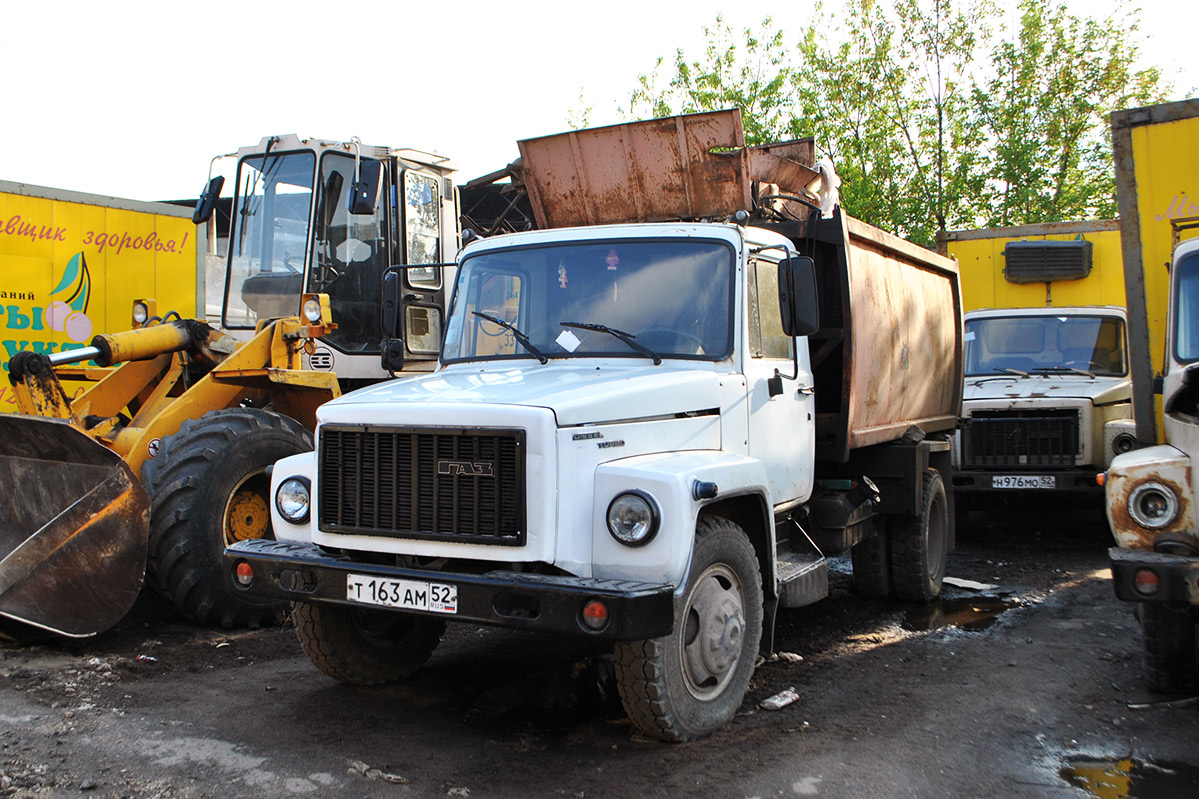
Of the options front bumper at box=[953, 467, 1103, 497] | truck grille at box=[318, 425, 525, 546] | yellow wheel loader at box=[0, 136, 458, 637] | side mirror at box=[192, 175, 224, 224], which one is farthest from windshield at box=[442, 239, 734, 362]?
front bumper at box=[953, 467, 1103, 497]

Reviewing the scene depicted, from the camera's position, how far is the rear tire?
497 centimetres

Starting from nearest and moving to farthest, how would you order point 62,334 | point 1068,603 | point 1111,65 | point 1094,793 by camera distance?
point 1094,793 → point 1068,603 → point 62,334 → point 1111,65

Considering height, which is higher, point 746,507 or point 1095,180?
point 1095,180

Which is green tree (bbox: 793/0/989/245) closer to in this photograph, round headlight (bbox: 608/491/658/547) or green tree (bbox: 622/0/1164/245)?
green tree (bbox: 622/0/1164/245)

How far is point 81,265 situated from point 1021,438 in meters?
10.0

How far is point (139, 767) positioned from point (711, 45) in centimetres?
2356

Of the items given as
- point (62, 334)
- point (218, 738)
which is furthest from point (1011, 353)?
point (62, 334)

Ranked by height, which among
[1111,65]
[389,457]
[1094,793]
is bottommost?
[1094,793]

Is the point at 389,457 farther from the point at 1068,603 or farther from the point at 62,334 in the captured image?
the point at 62,334

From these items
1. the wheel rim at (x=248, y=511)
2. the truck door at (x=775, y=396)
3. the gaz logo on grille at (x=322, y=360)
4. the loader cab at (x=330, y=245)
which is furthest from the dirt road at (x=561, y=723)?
the loader cab at (x=330, y=245)

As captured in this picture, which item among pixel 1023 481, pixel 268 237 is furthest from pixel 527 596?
pixel 1023 481

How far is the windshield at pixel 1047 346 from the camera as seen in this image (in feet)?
34.8

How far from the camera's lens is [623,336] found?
507cm

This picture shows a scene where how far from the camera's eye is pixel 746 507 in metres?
5.05
